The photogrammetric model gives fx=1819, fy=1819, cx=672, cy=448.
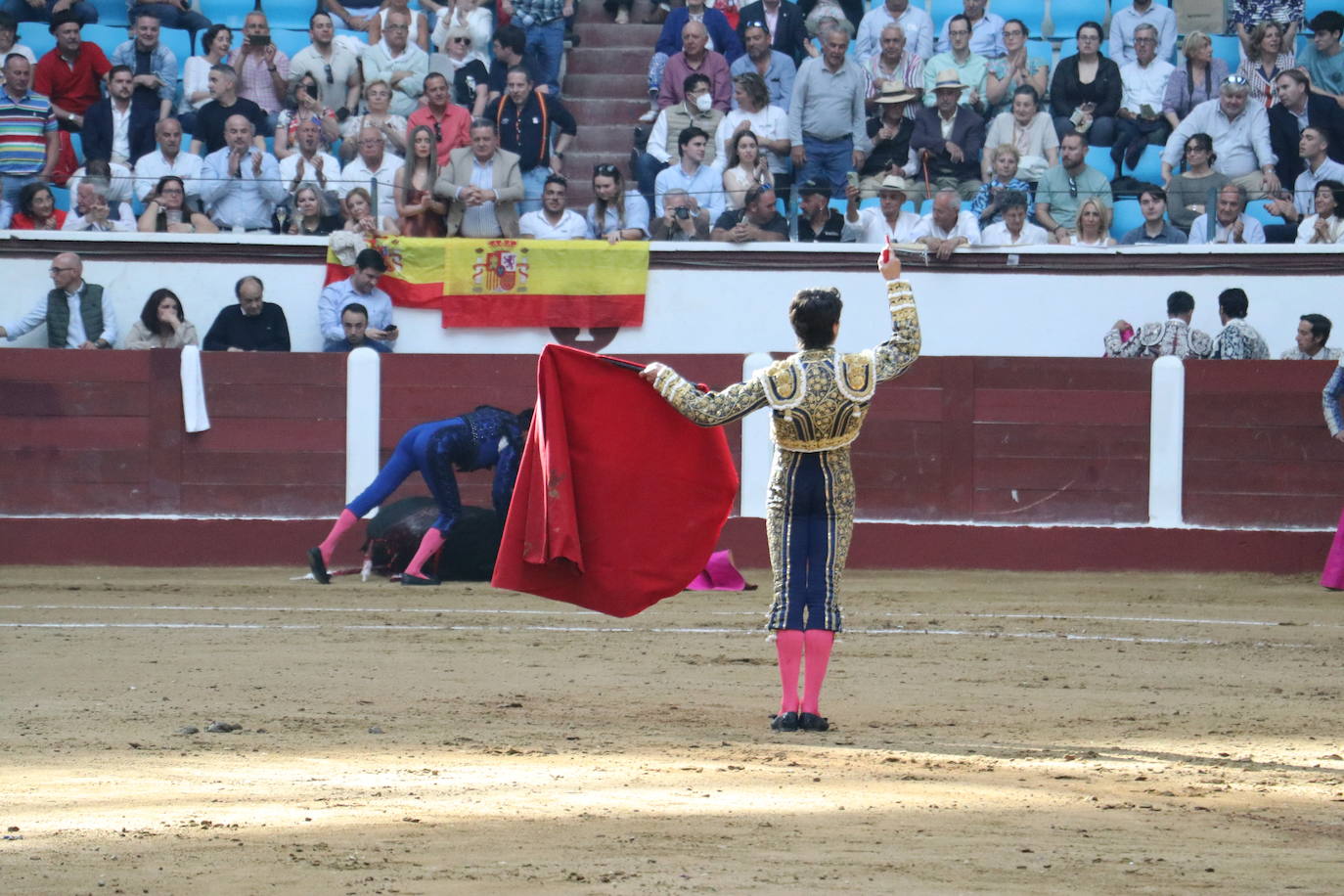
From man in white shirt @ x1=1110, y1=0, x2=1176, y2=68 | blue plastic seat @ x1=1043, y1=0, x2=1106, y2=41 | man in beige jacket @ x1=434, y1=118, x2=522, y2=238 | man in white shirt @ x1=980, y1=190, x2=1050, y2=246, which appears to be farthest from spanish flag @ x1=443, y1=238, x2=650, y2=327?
blue plastic seat @ x1=1043, y1=0, x2=1106, y2=41

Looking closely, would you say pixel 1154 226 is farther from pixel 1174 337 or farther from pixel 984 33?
pixel 984 33

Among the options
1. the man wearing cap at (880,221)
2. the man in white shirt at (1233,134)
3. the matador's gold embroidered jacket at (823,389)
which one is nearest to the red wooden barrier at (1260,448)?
the man in white shirt at (1233,134)

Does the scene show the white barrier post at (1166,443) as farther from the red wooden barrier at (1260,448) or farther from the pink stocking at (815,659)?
the pink stocking at (815,659)

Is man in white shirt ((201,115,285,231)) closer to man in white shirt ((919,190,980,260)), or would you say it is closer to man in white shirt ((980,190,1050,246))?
man in white shirt ((919,190,980,260))

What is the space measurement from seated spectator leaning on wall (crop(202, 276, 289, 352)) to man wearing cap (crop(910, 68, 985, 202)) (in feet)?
Answer: 12.0

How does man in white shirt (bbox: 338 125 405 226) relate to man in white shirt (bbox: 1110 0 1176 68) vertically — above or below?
below

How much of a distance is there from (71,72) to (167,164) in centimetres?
108

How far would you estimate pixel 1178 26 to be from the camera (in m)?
11.2

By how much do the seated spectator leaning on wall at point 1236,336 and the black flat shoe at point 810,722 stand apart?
218 inches

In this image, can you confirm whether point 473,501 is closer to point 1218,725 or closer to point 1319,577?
point 1319,577

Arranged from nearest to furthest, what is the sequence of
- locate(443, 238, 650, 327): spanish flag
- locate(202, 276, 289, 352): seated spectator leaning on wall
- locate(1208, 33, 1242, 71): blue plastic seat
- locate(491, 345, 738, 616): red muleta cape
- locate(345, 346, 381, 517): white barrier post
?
locate(491, 345, 738, 616): red muleta cape → locate(345, 346, 381, 517): white barrier post → locate(202, 276, 289, 352): seated spectator leaning on wall → locate(443, 238, 650, 327): spanish flag → locate(1208, 33, 1242, 71): blue plastic seat

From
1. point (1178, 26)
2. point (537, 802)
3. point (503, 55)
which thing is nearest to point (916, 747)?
point (537, 802)

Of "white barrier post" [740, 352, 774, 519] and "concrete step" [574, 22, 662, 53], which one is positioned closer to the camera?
"white barrier post" [740, 352, 774, 519]

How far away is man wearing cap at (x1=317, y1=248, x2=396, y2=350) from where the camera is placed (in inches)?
382
